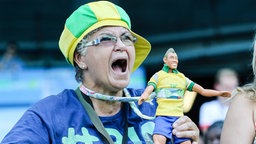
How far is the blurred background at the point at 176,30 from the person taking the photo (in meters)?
9.83

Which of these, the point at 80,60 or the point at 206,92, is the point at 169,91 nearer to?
the point at 206,92

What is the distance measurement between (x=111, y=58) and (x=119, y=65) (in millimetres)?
67

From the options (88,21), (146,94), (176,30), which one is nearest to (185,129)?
(146,94)

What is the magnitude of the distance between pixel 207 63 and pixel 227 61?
11.1 inches

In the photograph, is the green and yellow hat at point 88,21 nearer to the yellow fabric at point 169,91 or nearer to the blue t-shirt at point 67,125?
the blue t-shirt at point 67,125

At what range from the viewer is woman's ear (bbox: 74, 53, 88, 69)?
342cm

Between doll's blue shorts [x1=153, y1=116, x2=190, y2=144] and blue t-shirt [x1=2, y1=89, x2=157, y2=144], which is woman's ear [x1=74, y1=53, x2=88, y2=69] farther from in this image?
doll's blue shorts [x1=153, y1=116, x2=190, y2=144]

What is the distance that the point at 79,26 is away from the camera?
3357 mm

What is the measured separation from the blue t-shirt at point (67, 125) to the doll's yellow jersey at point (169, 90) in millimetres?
274

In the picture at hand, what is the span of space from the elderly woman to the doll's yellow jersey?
0.08 meters

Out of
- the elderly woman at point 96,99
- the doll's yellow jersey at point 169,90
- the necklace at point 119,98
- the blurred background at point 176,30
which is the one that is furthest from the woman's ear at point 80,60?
the blurred background at point 176,30

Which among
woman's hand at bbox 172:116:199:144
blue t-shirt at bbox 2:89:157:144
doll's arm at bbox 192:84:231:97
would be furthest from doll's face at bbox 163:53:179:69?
blue t-shirt at bbox 2:89:157:144

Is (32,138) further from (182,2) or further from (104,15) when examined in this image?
(182,2)

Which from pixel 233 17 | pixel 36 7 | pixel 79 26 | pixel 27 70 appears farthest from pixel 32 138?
pixel 233 17
